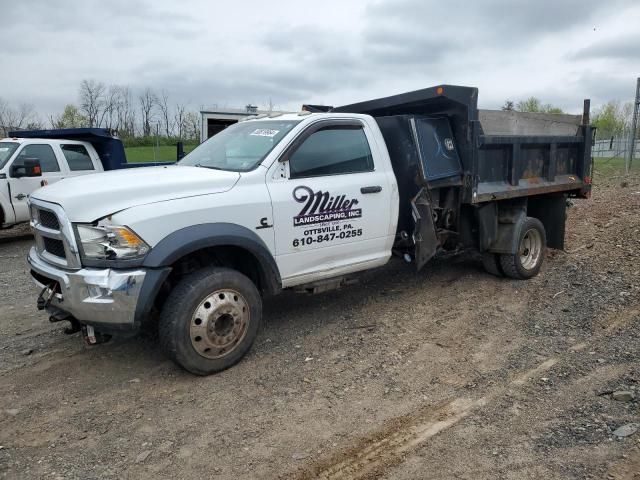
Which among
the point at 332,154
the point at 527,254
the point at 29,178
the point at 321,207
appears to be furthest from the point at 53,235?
the point at 29,178

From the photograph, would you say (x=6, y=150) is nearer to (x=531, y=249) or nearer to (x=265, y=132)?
(x=265, y=132)

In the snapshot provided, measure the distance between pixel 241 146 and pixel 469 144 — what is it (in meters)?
2.45

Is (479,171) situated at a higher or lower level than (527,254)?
higher

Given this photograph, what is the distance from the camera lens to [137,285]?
358 cm

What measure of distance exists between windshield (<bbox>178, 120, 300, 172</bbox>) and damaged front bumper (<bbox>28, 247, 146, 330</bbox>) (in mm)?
1344

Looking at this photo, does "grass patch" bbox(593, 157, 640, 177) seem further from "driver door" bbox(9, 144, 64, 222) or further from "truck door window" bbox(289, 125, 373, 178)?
"driver door" bbox(9, 144, 64, 222)

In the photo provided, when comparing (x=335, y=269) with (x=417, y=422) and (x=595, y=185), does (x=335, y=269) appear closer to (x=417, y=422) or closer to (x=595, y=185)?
(x=417, y=422)

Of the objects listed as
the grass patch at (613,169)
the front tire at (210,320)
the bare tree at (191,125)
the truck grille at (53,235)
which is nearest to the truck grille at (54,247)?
the truck grille at (53,235)

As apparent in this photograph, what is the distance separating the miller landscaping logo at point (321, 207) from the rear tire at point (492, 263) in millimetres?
2432

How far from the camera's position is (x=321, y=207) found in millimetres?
4566

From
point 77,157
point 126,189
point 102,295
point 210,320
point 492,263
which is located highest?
point 77,157

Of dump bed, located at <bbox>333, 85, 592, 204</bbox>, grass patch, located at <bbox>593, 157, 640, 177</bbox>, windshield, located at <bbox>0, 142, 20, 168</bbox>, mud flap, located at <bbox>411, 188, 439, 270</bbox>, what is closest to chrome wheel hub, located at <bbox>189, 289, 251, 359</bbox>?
mud flap, located at <bbox>411, 188, 439, 270</bbox>

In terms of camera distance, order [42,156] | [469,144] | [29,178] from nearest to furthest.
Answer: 1. [469,144]
2. [29,178]
3. [42,156]

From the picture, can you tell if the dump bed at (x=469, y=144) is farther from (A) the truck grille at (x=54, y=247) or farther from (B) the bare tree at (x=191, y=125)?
(B) the bare tree at (x=191, y=125)
